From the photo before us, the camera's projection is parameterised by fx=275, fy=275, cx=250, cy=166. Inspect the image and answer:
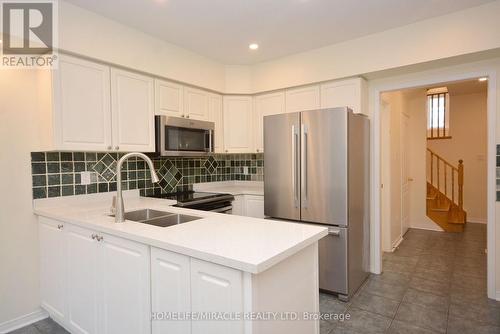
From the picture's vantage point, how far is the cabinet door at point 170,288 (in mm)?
1304

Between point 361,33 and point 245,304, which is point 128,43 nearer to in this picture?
point 361,33

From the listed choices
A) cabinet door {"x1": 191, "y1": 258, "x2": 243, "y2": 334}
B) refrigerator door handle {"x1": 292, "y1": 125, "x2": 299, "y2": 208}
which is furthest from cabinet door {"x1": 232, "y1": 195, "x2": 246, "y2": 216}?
cabinet door {"x1": 191, "y1": 258, "x2": 243, "y2": 334}

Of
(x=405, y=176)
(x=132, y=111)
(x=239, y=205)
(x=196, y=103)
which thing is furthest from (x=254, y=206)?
(x=405, y=176)

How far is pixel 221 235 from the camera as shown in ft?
4.75

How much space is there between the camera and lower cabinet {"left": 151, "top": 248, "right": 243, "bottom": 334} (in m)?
1.15

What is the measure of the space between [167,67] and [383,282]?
3.23 metres

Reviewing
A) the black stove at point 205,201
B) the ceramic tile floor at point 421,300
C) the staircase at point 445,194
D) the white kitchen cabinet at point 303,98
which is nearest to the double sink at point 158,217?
the black stove at point 205,201

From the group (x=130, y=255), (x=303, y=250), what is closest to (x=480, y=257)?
(x=303, y=250)

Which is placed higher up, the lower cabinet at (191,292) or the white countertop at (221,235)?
the white countertop at (221,235)

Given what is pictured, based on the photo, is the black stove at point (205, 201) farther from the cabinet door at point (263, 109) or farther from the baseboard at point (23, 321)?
the baseboard at point (23, 321)

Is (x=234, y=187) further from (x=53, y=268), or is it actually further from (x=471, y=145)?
(x=471, y=145)

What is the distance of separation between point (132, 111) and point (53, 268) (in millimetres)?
1468

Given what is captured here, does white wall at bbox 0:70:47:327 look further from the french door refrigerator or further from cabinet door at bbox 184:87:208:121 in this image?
the french door refrigerator

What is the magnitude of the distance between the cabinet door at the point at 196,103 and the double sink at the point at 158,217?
131cm
